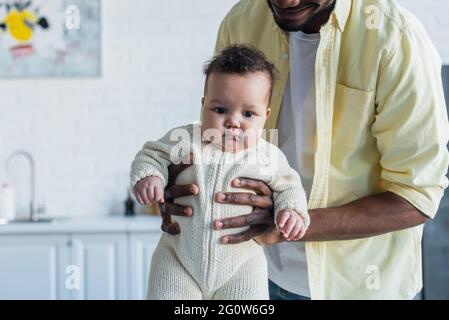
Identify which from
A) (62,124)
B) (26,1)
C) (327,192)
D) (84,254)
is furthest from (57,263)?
(327,192)

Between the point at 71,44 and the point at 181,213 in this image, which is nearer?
the point at 181,213

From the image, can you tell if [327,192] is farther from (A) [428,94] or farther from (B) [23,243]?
(B) [23,243]

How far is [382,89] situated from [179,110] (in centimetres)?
183

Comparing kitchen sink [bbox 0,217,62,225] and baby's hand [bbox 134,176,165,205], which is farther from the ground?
baby's hand [bbox 134,176,165,205]

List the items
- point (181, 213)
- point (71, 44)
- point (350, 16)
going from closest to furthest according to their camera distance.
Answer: point (181, 213)
point (350, 16)
point (71, 44)

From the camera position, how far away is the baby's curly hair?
0.94 meters

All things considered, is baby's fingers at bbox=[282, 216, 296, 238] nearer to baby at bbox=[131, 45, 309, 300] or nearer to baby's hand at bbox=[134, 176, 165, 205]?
baby at bbox=[131, 45, 309, 300]

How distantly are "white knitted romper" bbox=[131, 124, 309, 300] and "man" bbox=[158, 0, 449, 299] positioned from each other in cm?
2

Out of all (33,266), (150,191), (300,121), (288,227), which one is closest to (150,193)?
(150,191)

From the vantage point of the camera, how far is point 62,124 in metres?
2.76

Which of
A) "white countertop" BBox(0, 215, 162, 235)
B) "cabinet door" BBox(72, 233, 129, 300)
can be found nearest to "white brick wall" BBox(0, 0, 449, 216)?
"white countertop" BBox(0, 215, 162, 235)

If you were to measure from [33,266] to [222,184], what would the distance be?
173 centimetres

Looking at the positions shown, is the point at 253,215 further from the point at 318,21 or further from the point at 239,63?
the point at 318,21

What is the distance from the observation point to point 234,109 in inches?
36.7
